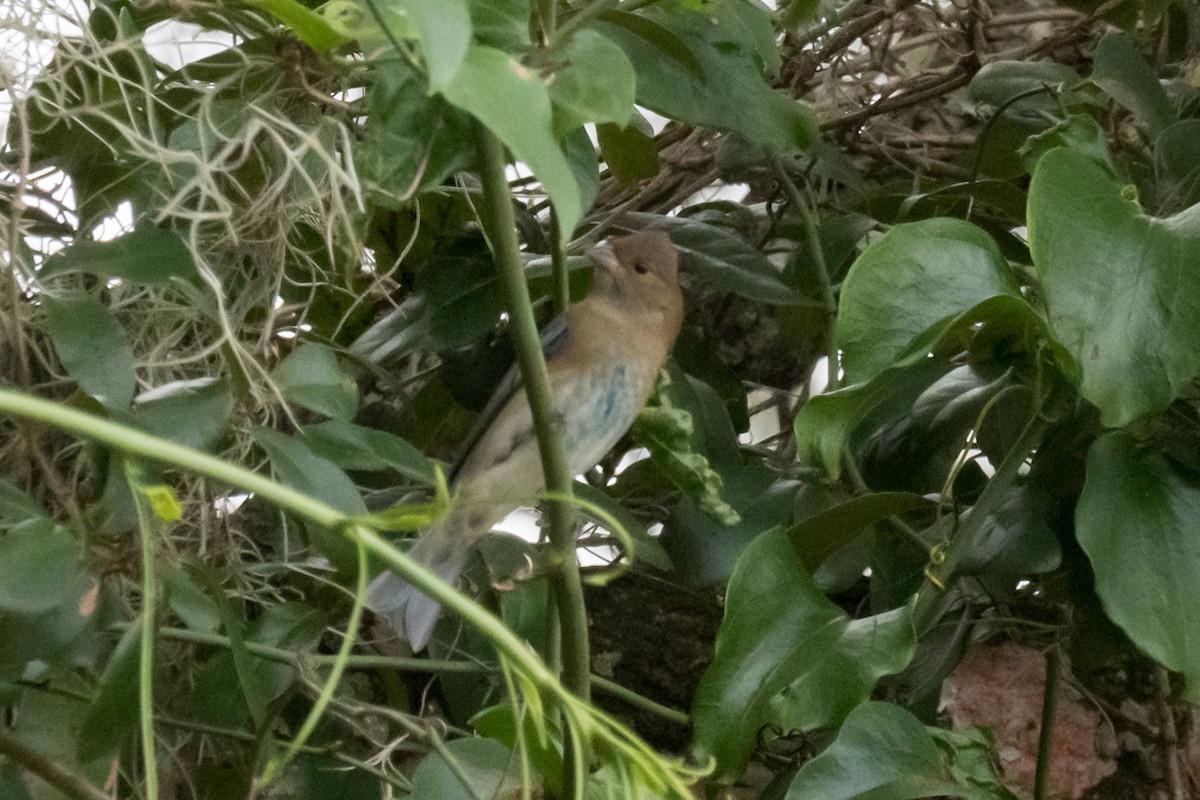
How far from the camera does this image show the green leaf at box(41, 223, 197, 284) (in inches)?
33.5

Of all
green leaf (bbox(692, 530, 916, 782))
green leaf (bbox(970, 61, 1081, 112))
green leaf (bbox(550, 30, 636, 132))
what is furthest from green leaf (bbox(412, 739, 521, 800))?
green leaf (bbox(970, 61, 1081, 112))

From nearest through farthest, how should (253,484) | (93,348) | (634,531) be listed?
1. (253,484)
2. (93,348)
3. (634,531)

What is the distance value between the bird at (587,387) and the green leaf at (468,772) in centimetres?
36

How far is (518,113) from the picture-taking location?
0.58 meters

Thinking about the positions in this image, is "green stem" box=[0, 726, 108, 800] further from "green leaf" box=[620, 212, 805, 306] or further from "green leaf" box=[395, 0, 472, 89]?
"green leaf" box=[620, 212, 805, 306]

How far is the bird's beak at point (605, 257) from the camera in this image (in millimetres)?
1408

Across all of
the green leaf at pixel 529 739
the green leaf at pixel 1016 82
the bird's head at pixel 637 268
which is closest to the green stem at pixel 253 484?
the green leaf at pixel 529 739

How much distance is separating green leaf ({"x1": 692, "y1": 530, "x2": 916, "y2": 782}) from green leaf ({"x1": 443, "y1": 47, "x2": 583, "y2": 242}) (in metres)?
0.45

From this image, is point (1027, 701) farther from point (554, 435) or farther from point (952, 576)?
point (554, 435)

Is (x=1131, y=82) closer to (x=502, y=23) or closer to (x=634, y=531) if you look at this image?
(x=634, y=531)

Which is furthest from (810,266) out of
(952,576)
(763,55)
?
(952,576)

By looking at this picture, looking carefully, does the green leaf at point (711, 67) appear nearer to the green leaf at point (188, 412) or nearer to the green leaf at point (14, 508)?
the green leaf at point (188, 412)

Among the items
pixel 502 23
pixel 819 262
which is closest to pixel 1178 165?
pixel 819 262

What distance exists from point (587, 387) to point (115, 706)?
726mm
